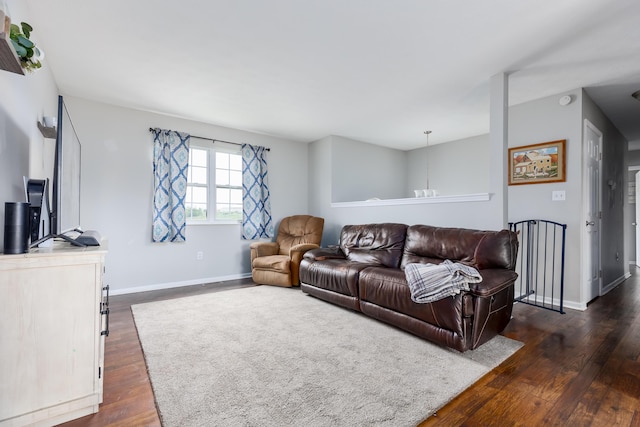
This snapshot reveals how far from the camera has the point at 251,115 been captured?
13.6 feet

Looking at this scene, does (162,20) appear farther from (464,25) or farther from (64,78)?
(464,25)

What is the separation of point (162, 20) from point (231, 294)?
288 cm

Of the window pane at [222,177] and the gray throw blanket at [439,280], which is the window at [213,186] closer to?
the window pane at [222,177]

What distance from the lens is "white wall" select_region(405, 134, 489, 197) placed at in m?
5.20

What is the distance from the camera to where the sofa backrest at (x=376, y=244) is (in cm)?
334

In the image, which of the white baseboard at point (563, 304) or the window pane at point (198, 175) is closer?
the white baseboard at point (563, 304)

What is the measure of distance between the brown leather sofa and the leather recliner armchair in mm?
326

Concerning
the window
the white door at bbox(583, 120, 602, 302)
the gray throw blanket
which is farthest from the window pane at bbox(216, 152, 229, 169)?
the white door at bbox(583, 120, 602, 302)

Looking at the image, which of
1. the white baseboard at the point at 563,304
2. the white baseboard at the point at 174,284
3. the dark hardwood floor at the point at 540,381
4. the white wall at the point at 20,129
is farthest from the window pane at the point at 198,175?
the white baseboard at the point at 563,304

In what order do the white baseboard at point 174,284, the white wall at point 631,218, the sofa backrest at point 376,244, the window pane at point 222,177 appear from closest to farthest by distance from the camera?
the sofa backrest at point 376,244, the white baseboard at point 174,284, the window pane at point 222,177, the white wall at point 631,218

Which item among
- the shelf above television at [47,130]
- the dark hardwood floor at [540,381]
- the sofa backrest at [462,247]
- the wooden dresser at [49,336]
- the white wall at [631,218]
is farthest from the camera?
the white wall at [631,218]

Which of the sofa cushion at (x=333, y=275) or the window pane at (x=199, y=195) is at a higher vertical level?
the window pane at (x=199, y=195)

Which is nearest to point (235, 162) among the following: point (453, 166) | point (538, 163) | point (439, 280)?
point (439, 280)

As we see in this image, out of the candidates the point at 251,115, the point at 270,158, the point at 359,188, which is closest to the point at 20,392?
the point at 251,115
